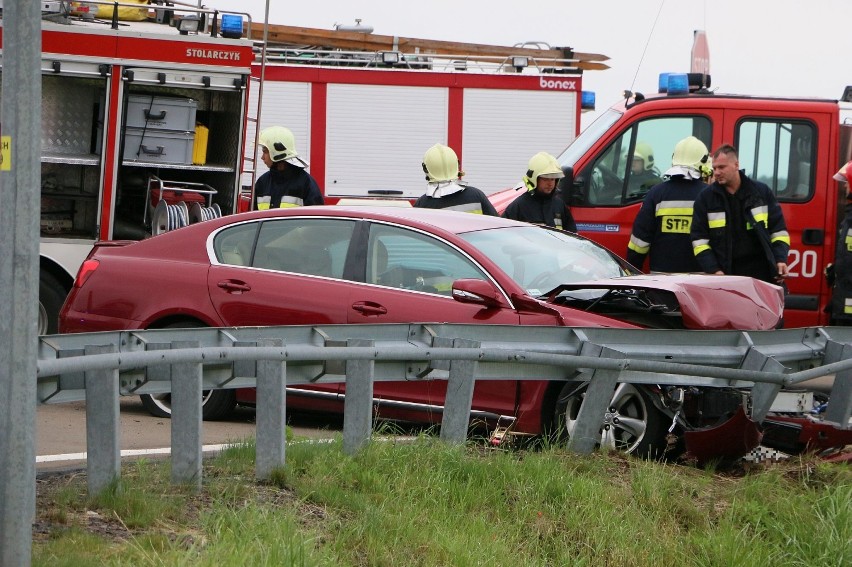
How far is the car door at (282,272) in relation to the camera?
788 cm

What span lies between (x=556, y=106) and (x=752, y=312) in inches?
369

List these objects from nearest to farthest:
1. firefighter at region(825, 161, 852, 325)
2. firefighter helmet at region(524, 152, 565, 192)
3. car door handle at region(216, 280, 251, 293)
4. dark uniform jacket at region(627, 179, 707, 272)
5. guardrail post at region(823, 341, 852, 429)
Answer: guardrail post at region(823, 341, 852, 429) < car door handle at region(216, 280, 251, 293) < firefighter at region(825, 161, 852, 325) < dark uniform jacket at region(627, 179, 707, 272) < firefighter helmet at region(524, 152, 565, 192)

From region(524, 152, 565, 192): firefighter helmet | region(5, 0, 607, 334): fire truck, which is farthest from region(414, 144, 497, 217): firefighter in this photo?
region(5, 0, 607, 334): fire truck

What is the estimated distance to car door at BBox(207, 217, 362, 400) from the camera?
25.9 feet

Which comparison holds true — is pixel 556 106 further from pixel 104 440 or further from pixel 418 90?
pixel 104 440

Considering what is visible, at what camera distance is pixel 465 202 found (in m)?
10.4

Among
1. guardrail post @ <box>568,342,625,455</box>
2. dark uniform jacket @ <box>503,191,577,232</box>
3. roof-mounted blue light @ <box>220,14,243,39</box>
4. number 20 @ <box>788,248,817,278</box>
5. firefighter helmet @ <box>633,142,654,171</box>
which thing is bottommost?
guardrail post @ <box>568,342,625,455</box>

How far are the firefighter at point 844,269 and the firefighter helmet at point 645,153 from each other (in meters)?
1.50

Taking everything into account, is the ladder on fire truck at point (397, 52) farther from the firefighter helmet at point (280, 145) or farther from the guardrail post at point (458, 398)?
the guardrail post at point (458, 398)

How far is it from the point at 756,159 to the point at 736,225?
1.22 m

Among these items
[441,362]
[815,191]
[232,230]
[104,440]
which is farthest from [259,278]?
[815,191]

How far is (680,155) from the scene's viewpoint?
10438 mm

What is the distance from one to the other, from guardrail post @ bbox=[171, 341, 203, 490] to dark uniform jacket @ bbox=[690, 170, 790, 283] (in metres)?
5.44

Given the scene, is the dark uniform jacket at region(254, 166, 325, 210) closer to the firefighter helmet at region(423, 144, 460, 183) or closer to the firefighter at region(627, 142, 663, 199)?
the firefighter helmet at region(423, 144, 460, 183)
